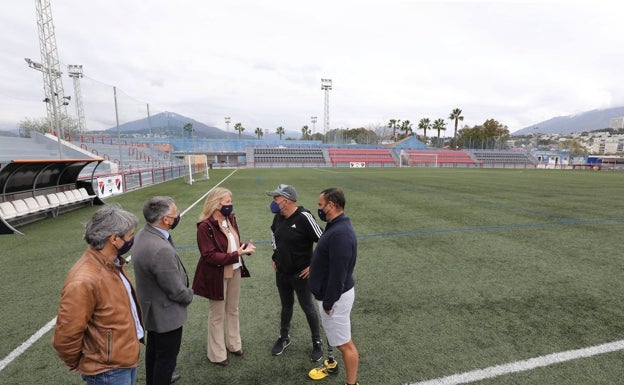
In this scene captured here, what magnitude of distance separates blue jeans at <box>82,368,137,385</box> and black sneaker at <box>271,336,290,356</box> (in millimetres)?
1786

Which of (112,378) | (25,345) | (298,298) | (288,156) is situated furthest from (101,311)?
(288,156)

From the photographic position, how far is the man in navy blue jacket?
8.74ft

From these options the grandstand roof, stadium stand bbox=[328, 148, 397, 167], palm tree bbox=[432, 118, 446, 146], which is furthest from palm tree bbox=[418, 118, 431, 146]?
the grandstand roof

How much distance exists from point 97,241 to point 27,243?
8360 mm

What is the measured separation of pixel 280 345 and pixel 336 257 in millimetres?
1683

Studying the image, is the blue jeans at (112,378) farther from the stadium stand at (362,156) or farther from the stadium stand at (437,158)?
the stadium stand at (437,158)

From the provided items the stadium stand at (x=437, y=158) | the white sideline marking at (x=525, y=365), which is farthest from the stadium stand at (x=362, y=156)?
the white sideline marking at (x=525, y=365)

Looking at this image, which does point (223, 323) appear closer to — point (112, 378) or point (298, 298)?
point (298, 298)

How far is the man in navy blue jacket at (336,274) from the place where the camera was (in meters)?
2.66

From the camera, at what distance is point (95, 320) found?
1.83 m

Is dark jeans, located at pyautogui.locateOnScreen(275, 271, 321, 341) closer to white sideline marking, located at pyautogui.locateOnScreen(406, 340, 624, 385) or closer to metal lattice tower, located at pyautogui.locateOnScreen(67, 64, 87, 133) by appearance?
white sideline marking, located at pyautogui.locateOnScreen(406, 340, 624, 385)

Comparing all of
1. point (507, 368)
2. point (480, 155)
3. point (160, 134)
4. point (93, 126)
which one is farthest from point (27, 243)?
point (480, 155)

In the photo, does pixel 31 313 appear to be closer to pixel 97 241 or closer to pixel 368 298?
pixel 97 241

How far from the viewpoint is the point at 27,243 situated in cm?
764
